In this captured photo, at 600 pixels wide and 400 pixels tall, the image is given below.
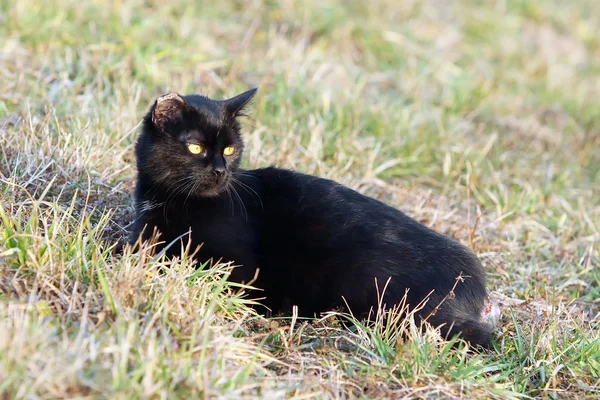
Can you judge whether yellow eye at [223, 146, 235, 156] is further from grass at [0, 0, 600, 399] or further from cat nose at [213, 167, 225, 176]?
grass at [0, 0, 600, 399]

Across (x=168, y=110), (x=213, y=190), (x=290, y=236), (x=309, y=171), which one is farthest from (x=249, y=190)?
(x=309, y=171)

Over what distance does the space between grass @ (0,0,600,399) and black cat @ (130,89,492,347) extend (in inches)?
5.7

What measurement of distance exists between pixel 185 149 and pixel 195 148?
0.04 meters

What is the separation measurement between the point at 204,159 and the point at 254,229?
0.37 m

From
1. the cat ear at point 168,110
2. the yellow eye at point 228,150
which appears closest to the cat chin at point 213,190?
the yellow eye at point 228,150

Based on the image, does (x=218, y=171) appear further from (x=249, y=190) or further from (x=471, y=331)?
(x=471, y=331)

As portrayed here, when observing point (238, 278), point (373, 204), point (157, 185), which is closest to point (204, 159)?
point (157, 185)

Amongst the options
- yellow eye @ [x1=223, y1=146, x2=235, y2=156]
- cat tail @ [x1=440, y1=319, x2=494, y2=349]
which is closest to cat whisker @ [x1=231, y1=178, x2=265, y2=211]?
yellow eye @ [x1=223, y1=146, x2=235, y2=156]

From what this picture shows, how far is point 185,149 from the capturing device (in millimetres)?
2797

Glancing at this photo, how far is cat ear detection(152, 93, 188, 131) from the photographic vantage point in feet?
8.87

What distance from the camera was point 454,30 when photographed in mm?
7117

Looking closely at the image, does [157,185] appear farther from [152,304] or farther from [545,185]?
[545,185]

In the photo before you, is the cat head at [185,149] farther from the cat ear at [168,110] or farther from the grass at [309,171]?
the grass at [309,171]

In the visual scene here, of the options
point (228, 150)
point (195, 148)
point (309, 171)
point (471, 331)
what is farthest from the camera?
point (309, 171)
